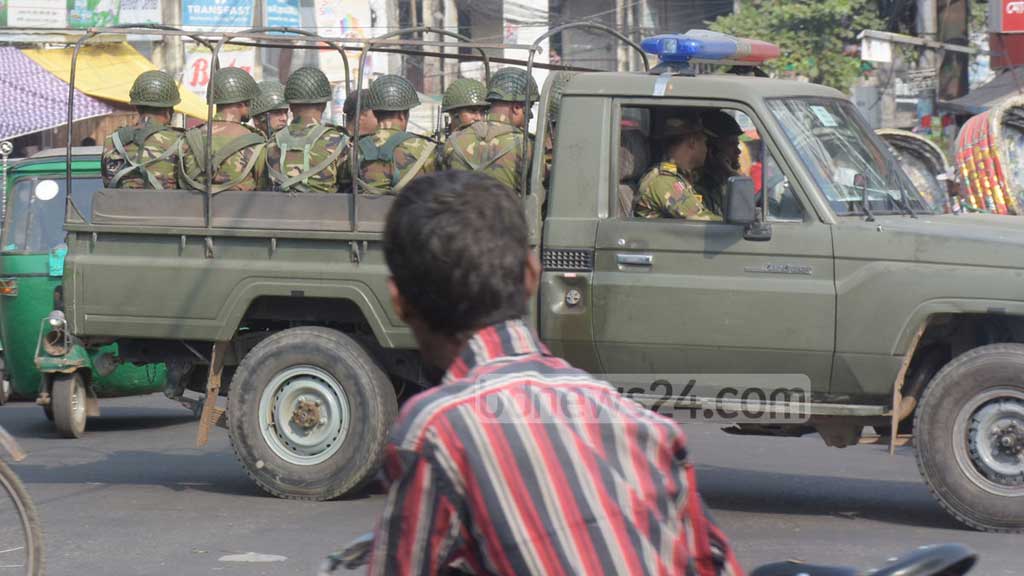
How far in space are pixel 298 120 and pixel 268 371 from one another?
1588mm

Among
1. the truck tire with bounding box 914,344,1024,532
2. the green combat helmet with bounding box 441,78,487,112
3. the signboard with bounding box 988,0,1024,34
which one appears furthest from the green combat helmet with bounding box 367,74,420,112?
the signboard with bounding box 988,0,1024,34

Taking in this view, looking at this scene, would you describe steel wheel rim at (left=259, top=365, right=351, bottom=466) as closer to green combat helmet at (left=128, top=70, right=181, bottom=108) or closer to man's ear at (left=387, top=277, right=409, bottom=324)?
green combat helmet at (left=128, top=70, right=181, bottom=108)

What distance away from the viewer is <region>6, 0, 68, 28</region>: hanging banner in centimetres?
1978

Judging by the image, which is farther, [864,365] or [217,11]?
[217,11]

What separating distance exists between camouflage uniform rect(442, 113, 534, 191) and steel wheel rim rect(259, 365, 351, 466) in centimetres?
126

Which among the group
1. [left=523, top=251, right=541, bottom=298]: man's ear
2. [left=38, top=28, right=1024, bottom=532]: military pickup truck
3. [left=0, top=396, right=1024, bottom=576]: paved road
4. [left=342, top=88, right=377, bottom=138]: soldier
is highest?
[left=342, top=88, right=377, bottom=138]: soldier

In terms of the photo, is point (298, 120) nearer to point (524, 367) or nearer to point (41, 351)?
point (41, 351)

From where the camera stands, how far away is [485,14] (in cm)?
2709

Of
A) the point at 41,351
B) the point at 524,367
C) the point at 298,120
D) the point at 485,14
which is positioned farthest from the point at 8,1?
the point at 524,367

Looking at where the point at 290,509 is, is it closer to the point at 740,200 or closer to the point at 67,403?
the point at 740,200

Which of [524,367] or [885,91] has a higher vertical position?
[885,91]

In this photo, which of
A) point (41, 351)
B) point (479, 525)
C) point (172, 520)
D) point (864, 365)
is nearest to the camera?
point (479, 525)

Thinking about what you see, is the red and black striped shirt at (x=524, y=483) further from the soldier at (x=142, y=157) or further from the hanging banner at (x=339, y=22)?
the hanging banner at (x=339, y=22)

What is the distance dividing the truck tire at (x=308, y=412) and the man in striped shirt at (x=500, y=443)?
16.1ft
